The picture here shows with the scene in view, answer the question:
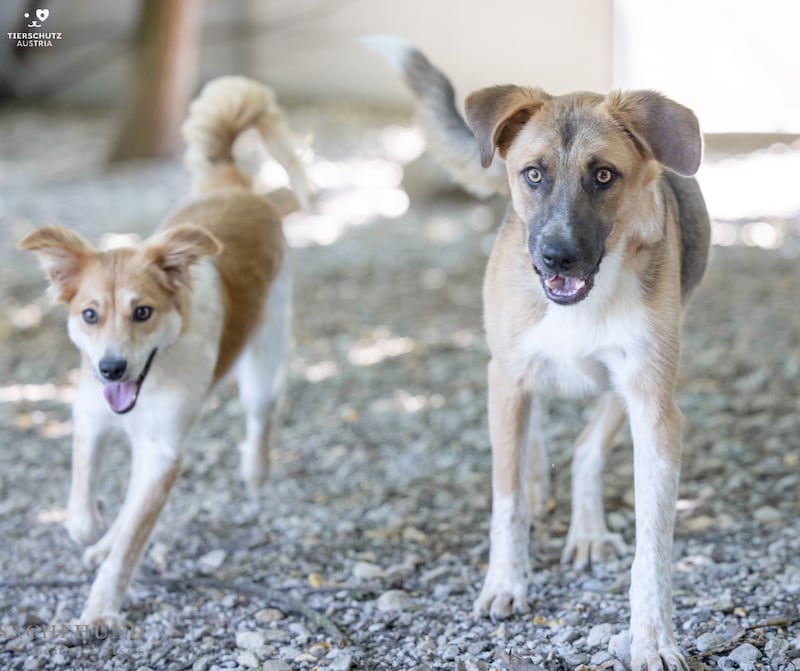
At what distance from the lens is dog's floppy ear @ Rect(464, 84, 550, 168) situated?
12.0 feet

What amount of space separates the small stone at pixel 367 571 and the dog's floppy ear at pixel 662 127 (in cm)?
190

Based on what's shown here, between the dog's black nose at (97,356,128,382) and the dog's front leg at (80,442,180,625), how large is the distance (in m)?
0.38

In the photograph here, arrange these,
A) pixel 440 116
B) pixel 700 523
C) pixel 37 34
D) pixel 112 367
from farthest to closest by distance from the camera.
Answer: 1. pixel 37 34
2. pixel 440 116
3. pixel 700 523
4. pixel 112 367

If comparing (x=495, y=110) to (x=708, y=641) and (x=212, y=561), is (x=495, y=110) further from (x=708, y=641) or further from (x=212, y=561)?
→ (x=212, y=561)

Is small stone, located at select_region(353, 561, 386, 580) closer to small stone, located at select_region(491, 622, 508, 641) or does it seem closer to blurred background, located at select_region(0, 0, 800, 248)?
small stone, located at select_region(491, 622, 508, 641)

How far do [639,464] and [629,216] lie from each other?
2.62ft

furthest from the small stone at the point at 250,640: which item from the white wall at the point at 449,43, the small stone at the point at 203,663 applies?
the white wall at the point at 449,43

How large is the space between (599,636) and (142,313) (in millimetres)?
1953

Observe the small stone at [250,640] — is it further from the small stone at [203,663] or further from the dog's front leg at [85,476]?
the dog's front leg at [85,476]

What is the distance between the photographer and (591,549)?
4359mm

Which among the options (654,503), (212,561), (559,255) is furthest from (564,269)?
(212,561)

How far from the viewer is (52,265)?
420cm

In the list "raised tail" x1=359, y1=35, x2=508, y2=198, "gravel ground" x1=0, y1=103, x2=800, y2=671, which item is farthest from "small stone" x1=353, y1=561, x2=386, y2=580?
"raised tail" x1=359, y1=35, x2=508, y2=198

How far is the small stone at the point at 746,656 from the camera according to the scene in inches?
134
